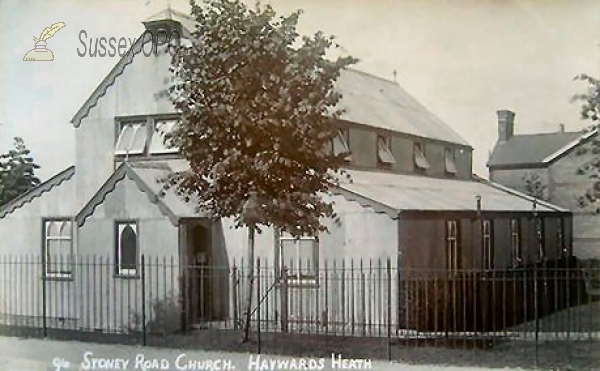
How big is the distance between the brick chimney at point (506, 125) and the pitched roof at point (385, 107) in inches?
5.5

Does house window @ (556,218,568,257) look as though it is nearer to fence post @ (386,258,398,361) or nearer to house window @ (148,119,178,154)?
fence post @ (386,258,398,361)

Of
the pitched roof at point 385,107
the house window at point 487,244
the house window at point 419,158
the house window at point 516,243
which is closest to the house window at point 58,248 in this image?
the pitched roof at point 385,107

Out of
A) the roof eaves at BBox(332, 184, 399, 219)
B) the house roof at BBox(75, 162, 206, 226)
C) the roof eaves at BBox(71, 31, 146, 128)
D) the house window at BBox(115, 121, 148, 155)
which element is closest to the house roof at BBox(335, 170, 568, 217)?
the roof eaves at BBox(332, 184, 399, 219)

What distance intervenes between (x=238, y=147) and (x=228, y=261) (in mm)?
471

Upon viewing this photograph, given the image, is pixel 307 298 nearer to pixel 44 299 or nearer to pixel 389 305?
pixel 389 305

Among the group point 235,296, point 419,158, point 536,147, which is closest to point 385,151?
point 419,158

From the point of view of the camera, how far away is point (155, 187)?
3383 millimetres

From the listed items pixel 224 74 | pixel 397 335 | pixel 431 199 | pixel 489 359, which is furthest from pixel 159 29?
pixel 489 359

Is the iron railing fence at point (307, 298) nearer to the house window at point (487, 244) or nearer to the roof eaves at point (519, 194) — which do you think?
the house window at point (487, 244)

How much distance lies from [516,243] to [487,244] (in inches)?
4.2

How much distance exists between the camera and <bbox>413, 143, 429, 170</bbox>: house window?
3270 millimetres

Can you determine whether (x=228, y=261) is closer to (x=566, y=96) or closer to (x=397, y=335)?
(x=397, y=335)

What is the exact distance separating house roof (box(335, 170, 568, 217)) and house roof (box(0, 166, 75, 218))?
1171 millimetres

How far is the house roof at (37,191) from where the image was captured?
11.3ft
